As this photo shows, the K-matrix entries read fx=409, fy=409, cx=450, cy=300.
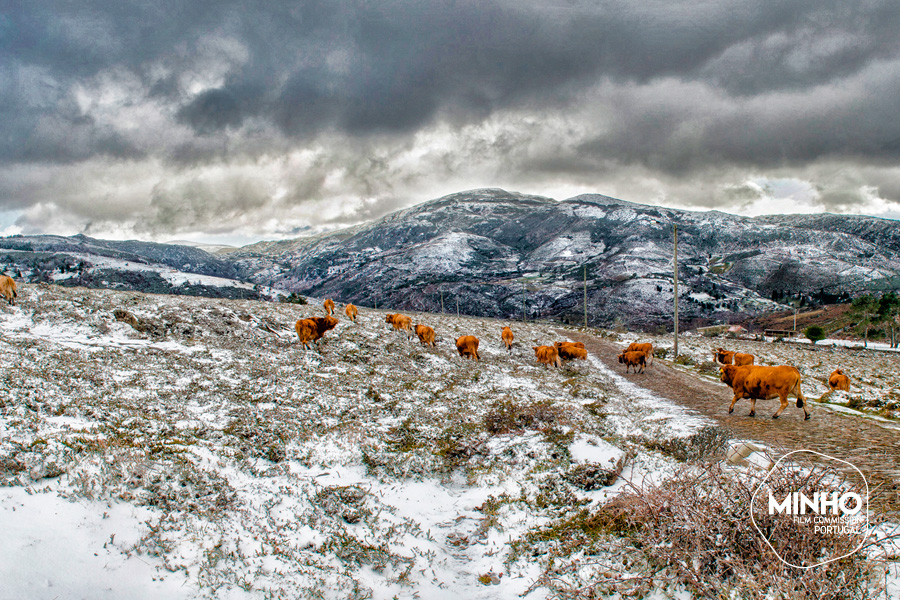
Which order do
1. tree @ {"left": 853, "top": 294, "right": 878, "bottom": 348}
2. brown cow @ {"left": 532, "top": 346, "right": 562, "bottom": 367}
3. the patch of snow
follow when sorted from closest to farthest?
1. the patch of snow
2. brown cow @ {"left": 532, "top": 346, "right": 562, "bottom": 367}
3. tree @ {"left": 853, "top": 294, "right": 878, "bottom": 348}

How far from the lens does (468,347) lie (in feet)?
69.5

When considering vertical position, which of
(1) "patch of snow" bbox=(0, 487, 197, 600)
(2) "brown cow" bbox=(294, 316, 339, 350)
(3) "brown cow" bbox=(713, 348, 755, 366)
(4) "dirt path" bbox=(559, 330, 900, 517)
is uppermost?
(2) "brown cow" bbox=(294, 316, 339, 350)

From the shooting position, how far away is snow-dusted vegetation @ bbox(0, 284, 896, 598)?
4.45 metres

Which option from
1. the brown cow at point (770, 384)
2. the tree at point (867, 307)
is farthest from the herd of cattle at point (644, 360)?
the tree at point (867, 307)

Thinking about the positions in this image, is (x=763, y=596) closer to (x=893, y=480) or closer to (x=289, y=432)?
(x=893, y=480)

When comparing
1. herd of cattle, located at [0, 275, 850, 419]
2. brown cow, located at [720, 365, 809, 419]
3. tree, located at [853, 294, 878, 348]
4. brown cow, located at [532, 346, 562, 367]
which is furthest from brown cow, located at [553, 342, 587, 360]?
tree, located at [853, 294, 878, 348]

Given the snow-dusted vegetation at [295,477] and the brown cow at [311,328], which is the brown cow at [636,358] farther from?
the brown cow at [311,328]

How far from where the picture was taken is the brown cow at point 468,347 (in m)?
21.1

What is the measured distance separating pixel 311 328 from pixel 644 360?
16.8 metres

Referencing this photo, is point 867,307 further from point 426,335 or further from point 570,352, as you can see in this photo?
point 426,335

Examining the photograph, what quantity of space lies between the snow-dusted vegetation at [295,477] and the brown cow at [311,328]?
11.6ft

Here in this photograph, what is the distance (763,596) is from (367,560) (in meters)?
4.05

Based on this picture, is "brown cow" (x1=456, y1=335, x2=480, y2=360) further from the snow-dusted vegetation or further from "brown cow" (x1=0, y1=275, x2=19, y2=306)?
"brown cow" (x1=0, y1=275, x2=19, y2=306)

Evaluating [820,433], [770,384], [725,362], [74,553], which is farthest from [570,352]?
[74,553]
